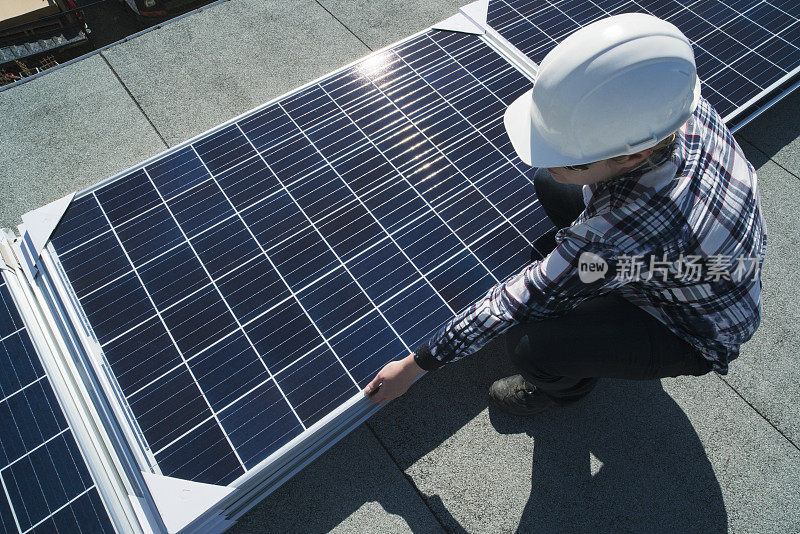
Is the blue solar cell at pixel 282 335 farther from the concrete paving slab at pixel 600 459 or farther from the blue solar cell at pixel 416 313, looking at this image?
the concrete paving slab at pixel 600 459

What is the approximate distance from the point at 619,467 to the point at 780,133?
415 cm

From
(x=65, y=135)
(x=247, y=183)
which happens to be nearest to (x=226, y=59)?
(x=65, y=135)

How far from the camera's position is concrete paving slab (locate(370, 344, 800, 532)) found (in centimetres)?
366

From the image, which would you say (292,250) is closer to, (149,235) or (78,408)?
(149,235)

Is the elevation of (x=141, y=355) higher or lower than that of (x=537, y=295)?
lower

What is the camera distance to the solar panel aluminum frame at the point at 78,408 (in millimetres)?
2947

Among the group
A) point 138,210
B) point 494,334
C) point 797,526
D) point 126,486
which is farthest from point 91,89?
point 797,526

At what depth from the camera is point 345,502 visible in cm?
367

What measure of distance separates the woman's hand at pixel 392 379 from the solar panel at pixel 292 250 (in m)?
0.17

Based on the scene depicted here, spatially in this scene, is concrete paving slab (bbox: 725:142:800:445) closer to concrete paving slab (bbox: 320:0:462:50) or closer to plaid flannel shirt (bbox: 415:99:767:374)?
plaid flannel shirt (bbox: 415:99:767:374)

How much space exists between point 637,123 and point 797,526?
314cm

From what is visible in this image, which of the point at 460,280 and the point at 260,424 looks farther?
the point at 460,280

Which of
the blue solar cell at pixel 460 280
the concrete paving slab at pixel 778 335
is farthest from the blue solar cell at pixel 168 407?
the concrete paving slab at pixel 778 335

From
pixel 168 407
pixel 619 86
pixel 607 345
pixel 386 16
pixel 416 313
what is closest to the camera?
pixel 619 86
